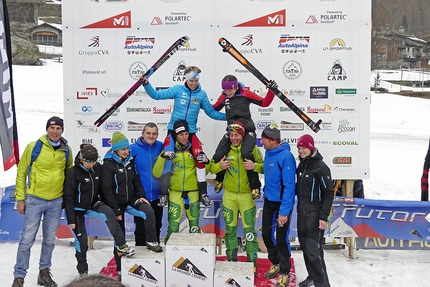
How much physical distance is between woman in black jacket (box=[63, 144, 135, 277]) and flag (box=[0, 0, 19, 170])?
122 centimetres

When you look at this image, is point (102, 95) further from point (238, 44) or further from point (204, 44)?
point (238, 44)

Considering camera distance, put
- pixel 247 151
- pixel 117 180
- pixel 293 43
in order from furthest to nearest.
→ 1. pixel 293 43
2. pixel 247 151
3. pixel 117 180

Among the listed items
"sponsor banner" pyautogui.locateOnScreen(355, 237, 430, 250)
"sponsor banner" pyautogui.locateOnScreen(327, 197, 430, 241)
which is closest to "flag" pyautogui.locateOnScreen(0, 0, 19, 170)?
"sponsor banner" pyautogui.locateOnScreen(327, 197, 430, 241)

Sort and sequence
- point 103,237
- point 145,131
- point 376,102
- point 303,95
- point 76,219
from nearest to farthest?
point 76,219 → point 145,131 → point 303,95 → point 103,237 → point 376,102

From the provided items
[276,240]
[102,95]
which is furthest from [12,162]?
[276,240]

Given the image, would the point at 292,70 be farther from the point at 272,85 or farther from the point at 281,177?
the point at 281,177

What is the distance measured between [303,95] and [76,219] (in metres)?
3.23

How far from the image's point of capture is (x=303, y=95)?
6332 mm

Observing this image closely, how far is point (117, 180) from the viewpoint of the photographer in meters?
5.24

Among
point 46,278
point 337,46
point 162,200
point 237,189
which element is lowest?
point 46,278

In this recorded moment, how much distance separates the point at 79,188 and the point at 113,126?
1509 mm

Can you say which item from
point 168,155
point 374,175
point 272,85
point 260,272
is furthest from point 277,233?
point 374,175

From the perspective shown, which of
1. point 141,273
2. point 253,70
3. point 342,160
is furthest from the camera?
point 342,160

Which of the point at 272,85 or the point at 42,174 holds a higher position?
the point at 272,85
